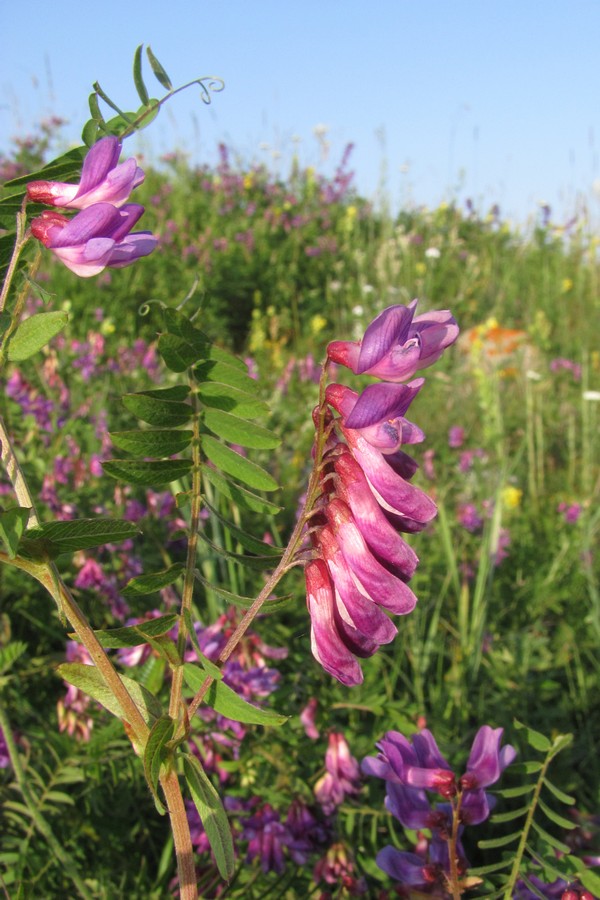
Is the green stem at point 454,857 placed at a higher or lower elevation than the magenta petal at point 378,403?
lower

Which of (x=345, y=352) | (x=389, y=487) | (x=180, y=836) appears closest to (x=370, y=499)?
(x=389, y=487)

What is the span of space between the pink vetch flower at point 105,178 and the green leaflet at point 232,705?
0.47 meters

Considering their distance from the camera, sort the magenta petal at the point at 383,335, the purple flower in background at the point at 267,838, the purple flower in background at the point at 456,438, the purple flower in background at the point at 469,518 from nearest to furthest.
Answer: the magenta petal at the point at 383,335
the purple flower in background at the point at 267,838
the purple flower in background at the point at 469,518
the purple flower in background at the point at 456,438

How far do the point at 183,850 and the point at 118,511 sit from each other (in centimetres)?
162

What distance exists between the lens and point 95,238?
766mm

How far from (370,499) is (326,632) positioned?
0.13 meters

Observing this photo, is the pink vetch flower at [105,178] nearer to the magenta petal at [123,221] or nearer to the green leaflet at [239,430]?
the magenta petal at [123,221]

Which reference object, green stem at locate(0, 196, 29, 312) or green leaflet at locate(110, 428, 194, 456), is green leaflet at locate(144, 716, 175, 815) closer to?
green leaflet at locate(110, 428, 194, 456)

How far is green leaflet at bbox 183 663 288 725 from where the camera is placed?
2.47ft

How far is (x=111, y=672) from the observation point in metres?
0.77

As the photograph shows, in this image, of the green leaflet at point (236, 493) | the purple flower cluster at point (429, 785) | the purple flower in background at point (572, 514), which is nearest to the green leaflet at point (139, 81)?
the green leaflet at point (236, 493)

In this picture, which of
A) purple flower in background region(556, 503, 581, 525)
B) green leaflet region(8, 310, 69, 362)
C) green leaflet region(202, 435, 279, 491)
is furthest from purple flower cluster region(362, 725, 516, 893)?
purple flower in background region(556, 503, 581, 525)

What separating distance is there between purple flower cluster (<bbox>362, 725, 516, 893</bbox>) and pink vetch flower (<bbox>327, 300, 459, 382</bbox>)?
1.73 ft

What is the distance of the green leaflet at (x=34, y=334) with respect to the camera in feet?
2.51
